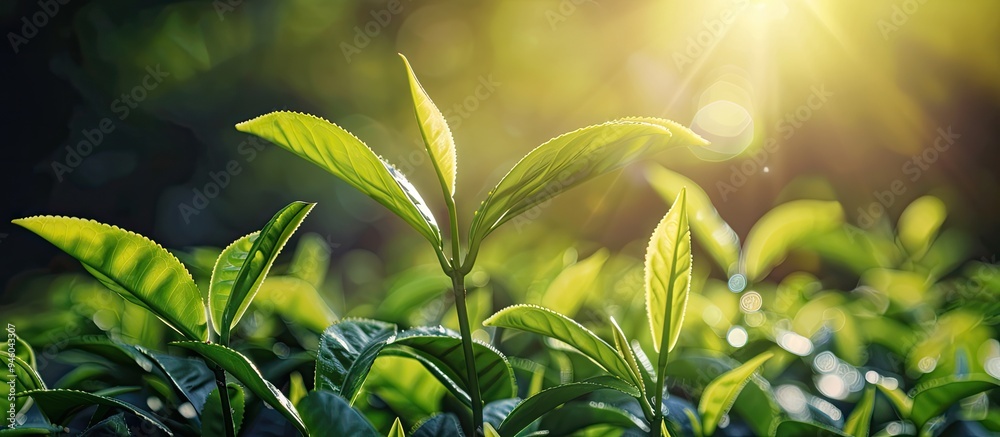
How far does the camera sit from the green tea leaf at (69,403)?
0.51 m

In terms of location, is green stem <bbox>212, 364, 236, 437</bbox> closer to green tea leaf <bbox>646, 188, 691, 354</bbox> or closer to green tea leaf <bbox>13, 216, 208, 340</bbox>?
green tea leaf <bbox>13, 216, 208, 340</bbox>

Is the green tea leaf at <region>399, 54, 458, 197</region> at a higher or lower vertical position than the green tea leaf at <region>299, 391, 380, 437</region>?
higher

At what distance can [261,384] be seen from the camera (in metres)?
0.45

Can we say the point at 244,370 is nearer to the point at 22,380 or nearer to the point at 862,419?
the point at 22,380

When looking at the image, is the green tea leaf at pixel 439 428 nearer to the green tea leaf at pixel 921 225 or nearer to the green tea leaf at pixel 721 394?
the green tea leaf at pixel 721 394

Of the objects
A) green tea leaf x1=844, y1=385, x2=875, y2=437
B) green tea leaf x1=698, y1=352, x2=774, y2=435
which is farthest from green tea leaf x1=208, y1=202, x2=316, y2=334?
green tea leaf x1=844, y1=385, x2=875, y2=437

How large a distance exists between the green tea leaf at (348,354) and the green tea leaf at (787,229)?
517 millimetres

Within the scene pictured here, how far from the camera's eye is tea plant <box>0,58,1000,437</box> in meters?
0.47

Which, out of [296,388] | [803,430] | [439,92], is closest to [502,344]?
[296,388]

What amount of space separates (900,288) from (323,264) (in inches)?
29.3

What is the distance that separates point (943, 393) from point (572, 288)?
0.38 metres

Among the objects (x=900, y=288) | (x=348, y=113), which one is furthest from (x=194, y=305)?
(x=348, y=113)

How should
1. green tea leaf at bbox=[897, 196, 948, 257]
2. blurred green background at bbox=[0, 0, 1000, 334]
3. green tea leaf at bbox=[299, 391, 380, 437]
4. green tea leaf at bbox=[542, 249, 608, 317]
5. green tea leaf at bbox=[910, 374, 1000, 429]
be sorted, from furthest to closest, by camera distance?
1. blurred green background at bbox=[0, 0, 1000, 334]
2. green tea leaf at bbox=[897, 196, 948, 257]
3. green tea leaf at bbox=[542, 249, 608, 317]
4. green tea leaf at bbox=[910, 374, 1000, 429]
5. green tea leaf at bbox=[299, 391, 380, 437]

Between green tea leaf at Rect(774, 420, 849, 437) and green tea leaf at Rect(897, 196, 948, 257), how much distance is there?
0.68m
